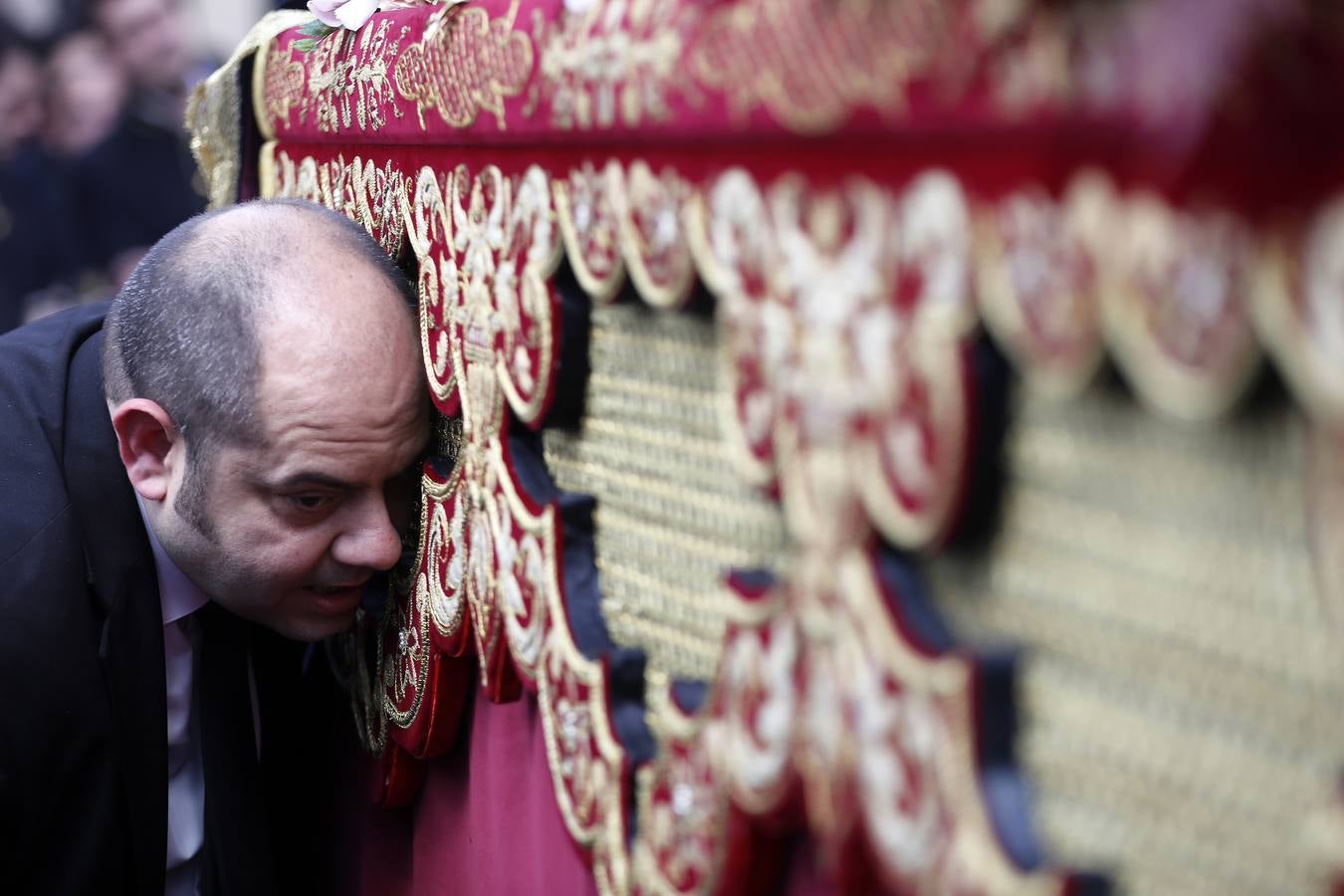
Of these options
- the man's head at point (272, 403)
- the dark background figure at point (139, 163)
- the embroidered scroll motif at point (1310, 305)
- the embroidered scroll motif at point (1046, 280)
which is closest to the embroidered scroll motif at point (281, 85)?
the man's head at point (272, 403)

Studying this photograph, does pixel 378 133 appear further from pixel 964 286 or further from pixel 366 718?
pixel 964 286

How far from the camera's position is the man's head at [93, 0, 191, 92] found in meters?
4.13

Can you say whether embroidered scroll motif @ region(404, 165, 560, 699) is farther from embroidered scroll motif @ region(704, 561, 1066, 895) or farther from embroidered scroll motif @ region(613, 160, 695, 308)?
embroidered scroll motif @ region(704, 561, 1066, 895)

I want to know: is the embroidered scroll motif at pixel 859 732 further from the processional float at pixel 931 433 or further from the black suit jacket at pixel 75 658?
the black suit jacket at pixel 75 658

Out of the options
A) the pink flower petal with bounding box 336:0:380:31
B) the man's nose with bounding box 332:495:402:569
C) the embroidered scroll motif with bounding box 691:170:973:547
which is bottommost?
the man's nose with bounding box 332:495:402:569

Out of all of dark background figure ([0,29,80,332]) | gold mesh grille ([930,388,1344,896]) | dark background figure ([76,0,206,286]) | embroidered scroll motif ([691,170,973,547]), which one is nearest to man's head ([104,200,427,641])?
embroidered scroll motif ([691,170,973,547])

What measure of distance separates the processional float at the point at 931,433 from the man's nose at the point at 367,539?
28 cm

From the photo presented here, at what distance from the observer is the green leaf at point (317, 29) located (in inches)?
55.5

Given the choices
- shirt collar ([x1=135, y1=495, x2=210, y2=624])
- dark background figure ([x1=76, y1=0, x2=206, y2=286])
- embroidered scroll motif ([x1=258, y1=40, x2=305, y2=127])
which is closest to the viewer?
shirt collar ([x1=135, y1=495, x2=210, y2=624])

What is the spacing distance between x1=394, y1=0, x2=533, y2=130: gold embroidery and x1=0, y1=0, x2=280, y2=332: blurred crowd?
128 inches

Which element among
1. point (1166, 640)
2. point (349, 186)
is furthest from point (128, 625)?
point (1166, 640)

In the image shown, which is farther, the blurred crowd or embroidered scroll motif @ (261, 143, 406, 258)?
the blurred crowd

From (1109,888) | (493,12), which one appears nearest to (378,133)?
(493,12)

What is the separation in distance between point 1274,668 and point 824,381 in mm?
216
